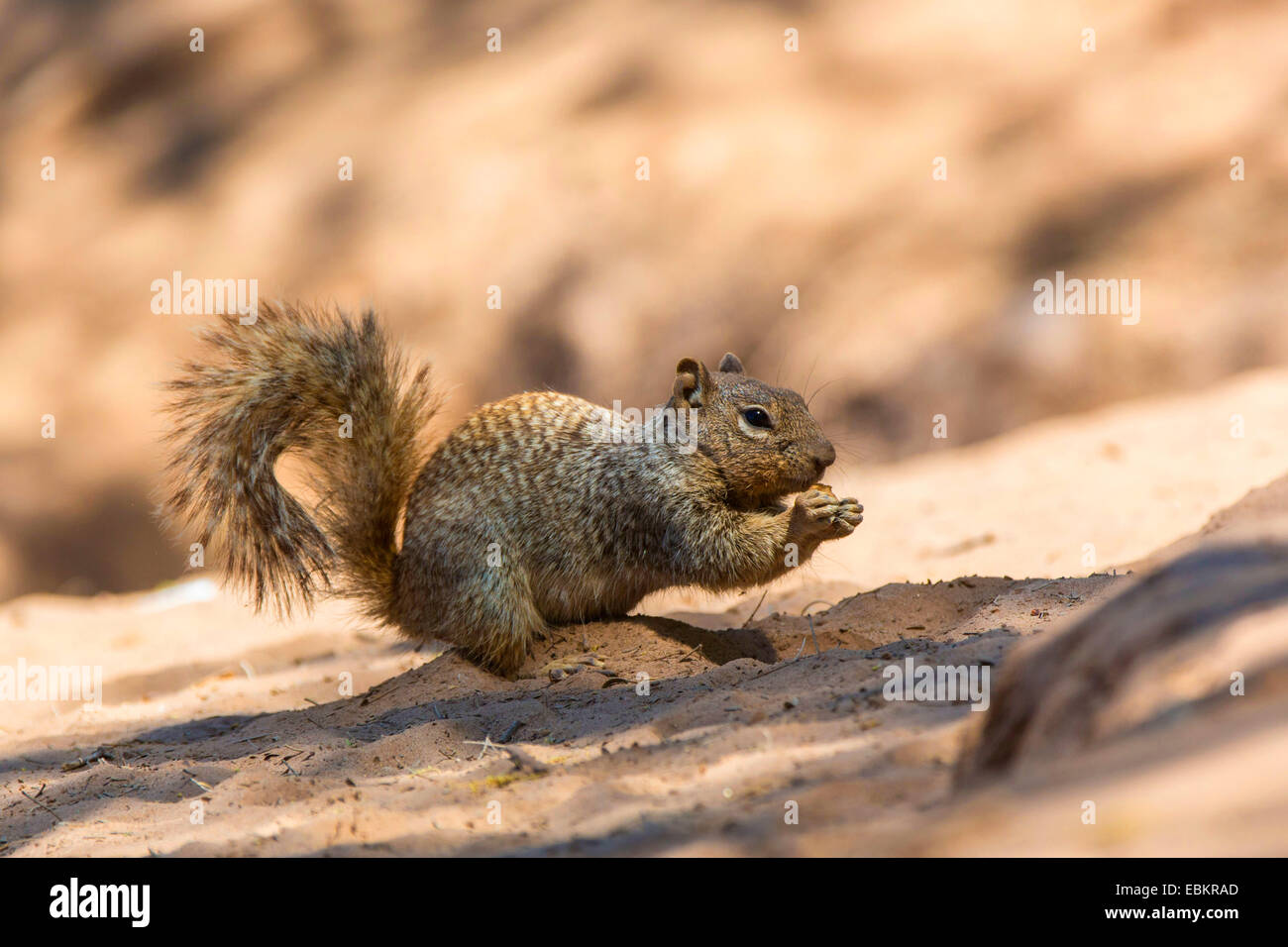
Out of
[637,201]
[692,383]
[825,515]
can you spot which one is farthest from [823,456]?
[637,201]

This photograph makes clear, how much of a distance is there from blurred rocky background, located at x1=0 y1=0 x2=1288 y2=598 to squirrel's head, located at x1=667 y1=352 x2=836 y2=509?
11.9 ft

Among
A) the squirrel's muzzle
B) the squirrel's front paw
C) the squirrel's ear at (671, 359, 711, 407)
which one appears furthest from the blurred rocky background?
the squirrel's front paw

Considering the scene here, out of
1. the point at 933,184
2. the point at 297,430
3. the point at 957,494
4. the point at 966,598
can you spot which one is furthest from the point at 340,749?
the point at 933,184

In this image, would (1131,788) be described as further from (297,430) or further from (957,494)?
(957,494)

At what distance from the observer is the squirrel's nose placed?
4969 mm

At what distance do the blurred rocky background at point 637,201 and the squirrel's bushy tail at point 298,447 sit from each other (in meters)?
4.30

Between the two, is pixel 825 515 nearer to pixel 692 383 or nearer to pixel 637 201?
pixel 692 383

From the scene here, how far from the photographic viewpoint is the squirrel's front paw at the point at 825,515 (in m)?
4.79

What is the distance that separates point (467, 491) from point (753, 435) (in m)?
1.26

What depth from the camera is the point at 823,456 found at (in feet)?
16.3

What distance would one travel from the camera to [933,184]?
10664 mm

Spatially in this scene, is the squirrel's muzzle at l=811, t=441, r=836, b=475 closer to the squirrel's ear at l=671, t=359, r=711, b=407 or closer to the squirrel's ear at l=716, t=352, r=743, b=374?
the squirrel's ear at l=671, t=359, r=711, b=407

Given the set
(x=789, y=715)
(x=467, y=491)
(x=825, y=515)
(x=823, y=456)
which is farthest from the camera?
(x=467, y=491)

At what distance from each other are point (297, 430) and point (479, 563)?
3.11 ft
